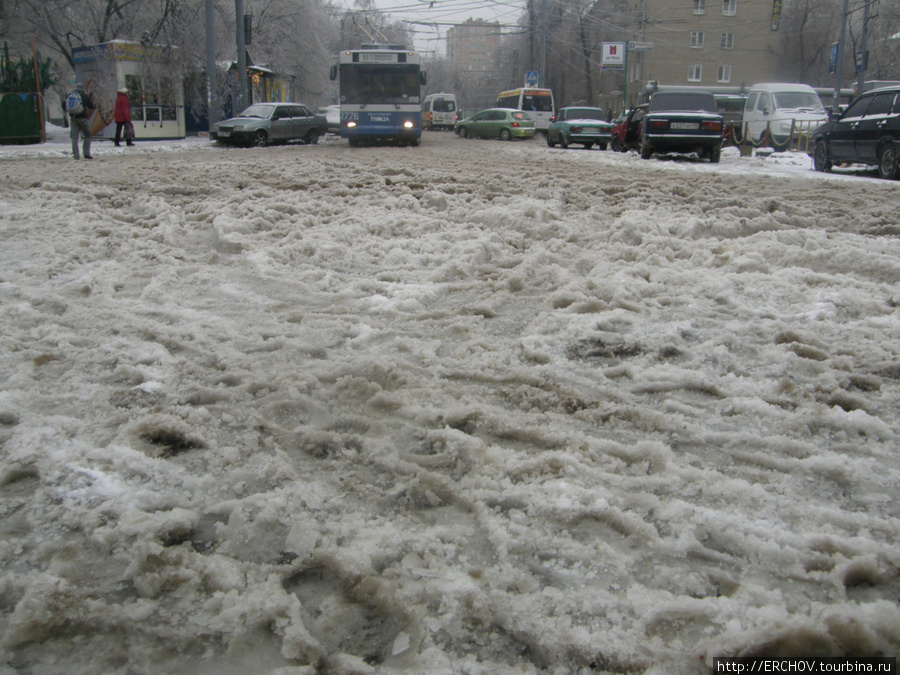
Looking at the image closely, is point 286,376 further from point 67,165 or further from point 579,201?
point 67,165

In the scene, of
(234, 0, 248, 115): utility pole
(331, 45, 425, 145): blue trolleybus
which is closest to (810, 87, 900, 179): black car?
(331, 45, 425, 145): blue trolleybus

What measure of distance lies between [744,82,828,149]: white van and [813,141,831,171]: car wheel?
742 centimetres

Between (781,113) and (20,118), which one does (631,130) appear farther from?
(20,118)

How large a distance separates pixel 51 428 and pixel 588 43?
64949mm

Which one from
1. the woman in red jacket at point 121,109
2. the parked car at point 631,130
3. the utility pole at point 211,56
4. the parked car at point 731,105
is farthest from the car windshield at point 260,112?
the parked car at point 731,105

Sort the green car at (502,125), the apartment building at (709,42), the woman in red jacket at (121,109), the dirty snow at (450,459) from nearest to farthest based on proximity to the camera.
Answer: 1. the dirty snow at (450,459)
2. the woman in red jacket at (121,109)
3. the green car at (502,125)
4. the apartment building at (709,42)

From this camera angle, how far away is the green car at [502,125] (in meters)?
32.8

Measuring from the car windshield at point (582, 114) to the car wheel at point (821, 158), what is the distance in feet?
39.0

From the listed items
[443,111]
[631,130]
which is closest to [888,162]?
[631,130]

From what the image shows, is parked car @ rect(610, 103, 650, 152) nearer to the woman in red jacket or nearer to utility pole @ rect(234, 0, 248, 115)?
the woman in red jacket

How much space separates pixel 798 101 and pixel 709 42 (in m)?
41.1

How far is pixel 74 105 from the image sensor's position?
1529cm

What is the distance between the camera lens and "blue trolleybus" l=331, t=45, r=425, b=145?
2230 cm

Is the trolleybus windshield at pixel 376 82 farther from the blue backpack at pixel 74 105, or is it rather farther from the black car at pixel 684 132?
the blue backpack at pixel 74 105
